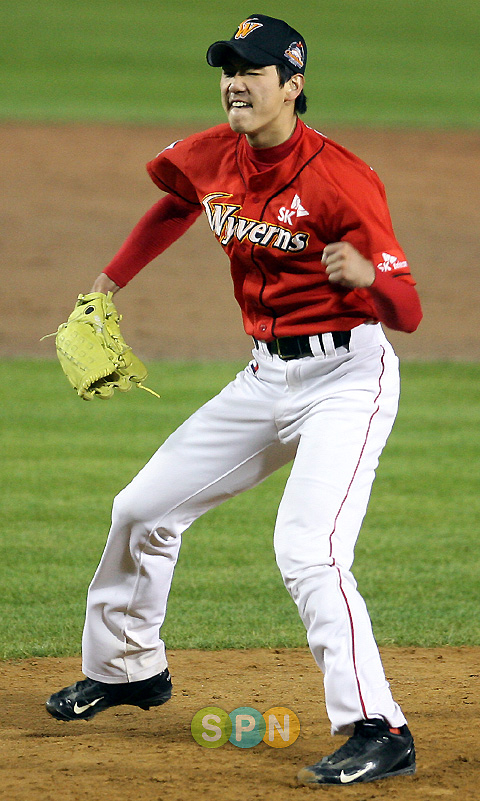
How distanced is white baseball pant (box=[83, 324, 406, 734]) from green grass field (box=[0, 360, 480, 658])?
38.3 inches

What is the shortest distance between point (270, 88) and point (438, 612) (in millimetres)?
2510

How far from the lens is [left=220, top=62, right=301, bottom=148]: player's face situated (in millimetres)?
3186

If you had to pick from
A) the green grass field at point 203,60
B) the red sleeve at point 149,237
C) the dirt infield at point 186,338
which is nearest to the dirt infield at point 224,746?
the dirt infield at point 186,338

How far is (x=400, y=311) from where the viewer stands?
3.00 metres

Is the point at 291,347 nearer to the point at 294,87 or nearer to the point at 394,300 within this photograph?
the point at 394,300

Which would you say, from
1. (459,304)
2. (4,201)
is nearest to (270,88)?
(459,304)

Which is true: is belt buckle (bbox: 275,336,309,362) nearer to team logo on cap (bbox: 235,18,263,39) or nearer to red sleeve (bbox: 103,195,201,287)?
red sleeve (bbox: 103,195,201,287)

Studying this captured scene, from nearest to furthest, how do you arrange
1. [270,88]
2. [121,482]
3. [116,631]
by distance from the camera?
[270,88] → [116,631] → [121,482]

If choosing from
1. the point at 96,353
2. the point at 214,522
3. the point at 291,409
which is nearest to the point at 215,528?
the point at 214,522

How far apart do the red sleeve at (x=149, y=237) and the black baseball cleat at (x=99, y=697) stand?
50.3 inches

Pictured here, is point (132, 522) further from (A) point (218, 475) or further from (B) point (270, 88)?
(B) point (270, 88)

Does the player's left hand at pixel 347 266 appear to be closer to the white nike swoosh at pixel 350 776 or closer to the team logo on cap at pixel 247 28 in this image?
the team logo on cap at pixel 247 28

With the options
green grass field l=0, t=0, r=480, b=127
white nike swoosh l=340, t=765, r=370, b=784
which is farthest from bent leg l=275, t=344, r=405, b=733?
green grass field l=0, t=0, r=480, b=127

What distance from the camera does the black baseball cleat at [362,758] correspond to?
2969 mm
